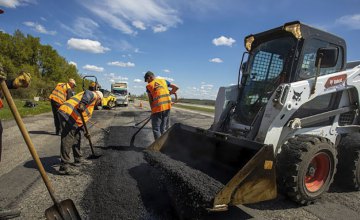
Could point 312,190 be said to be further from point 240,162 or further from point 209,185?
point 209,185

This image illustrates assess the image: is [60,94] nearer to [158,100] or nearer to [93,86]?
[93,86]

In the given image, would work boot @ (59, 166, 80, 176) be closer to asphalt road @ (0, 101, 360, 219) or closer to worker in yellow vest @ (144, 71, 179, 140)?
asphalt road @ (0, 101, 360, 219)

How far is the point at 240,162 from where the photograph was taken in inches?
162

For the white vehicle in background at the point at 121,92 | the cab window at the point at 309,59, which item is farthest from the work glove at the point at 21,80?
the white vehicle in background at the point at 121,92

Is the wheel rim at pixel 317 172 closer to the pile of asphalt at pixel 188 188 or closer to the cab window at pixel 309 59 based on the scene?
the cab window at pixel 309 59

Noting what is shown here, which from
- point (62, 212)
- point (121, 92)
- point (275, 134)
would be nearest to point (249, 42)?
point (275, 134)

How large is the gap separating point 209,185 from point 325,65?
7.60 feet

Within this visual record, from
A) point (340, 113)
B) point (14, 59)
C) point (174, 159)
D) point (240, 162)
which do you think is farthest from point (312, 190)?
point (14, 59)

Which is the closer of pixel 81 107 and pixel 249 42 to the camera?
pixel 81 107

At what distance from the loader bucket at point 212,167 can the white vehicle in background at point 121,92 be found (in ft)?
83.4

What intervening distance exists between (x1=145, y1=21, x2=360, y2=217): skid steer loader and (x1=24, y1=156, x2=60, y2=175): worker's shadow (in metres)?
1.78

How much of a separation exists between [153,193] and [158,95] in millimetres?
2787

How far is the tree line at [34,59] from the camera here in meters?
35.3

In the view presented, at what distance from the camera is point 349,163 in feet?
14.9
